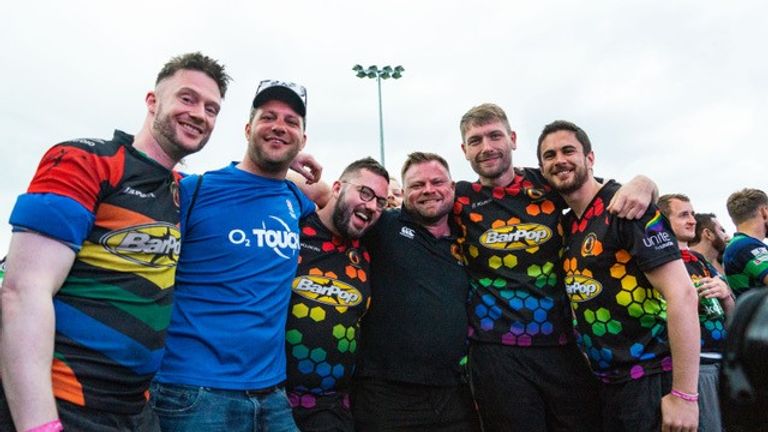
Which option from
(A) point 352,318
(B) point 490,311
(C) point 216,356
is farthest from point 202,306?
(B) point 490,311

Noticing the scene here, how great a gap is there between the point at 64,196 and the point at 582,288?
2.66 m

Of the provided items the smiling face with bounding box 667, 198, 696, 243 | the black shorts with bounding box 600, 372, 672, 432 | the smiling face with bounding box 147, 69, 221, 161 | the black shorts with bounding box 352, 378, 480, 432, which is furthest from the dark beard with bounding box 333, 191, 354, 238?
the smiling face with bounding box 667, 198, 696, 243

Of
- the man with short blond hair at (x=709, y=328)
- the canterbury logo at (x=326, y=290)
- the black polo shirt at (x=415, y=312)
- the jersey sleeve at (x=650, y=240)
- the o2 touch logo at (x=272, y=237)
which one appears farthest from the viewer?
the man with short blond hair at (x=709, y=328)

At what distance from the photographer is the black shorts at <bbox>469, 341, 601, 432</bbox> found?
322 centimetres

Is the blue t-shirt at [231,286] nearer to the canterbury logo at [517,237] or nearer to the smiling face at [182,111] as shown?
the smiling face at [182,111]

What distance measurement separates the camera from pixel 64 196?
6.06 ft

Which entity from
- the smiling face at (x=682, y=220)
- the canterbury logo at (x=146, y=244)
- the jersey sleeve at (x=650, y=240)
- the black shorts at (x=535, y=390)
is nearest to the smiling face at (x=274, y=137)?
the canterbury logo at (x=146, y=244)

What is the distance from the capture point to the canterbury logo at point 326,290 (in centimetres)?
308

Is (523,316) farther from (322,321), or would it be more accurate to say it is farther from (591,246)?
(322,321)

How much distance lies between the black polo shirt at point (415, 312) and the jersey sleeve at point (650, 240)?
1031 mm

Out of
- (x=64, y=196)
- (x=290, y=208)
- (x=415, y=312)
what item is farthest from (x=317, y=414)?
(x=64, y=196)

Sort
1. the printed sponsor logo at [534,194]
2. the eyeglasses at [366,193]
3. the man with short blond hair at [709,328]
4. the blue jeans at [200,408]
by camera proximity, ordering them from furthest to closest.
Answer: the man with short blond hair at [709,328]
the printed sponsor logo at [534,194]
the eyeglasses at [366,193]
the blue jeans at [200,408]

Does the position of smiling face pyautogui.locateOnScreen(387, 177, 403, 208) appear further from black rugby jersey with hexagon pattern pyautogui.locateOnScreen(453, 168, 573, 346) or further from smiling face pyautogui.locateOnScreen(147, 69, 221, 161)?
smiling face pyautogui.locateOnScreen(147, 69, 221, 161)

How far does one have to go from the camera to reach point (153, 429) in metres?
2.20
